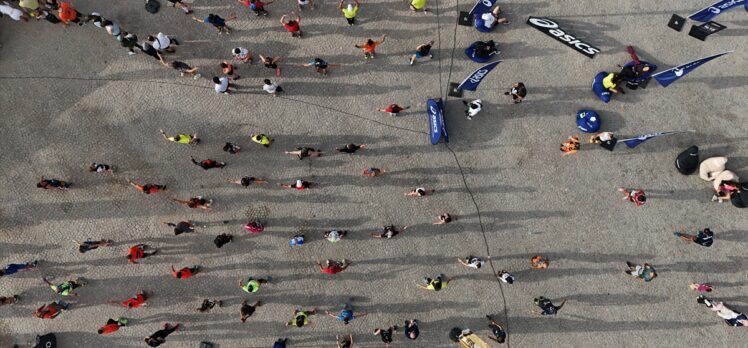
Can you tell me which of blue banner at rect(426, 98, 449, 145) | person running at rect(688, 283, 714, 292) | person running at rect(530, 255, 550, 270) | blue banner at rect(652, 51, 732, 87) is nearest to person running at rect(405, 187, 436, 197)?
blue banner at rect(426, 98, 449, 145)

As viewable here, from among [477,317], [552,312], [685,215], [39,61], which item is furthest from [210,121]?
[685,215]

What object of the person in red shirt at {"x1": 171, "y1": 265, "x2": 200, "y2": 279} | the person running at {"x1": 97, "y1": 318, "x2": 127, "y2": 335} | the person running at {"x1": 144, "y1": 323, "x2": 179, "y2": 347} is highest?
the person in red shirt at {"x1": 171, "y1": 265, "x2": 200, "y2": 279}

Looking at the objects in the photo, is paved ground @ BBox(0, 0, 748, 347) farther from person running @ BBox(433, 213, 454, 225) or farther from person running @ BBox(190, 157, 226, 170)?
person running @ BBox(190, 157, 226, 170)

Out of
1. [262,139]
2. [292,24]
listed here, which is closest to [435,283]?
[262,139]

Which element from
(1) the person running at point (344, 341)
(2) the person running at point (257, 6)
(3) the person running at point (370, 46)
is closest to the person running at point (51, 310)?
(1) the person running at point (344, 341)

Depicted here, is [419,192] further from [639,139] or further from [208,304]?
[208,304]

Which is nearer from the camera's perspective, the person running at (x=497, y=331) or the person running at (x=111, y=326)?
the person running at (x=111, y=326)

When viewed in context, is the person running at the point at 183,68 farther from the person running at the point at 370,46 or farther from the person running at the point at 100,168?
the person running at the point at 370,46
